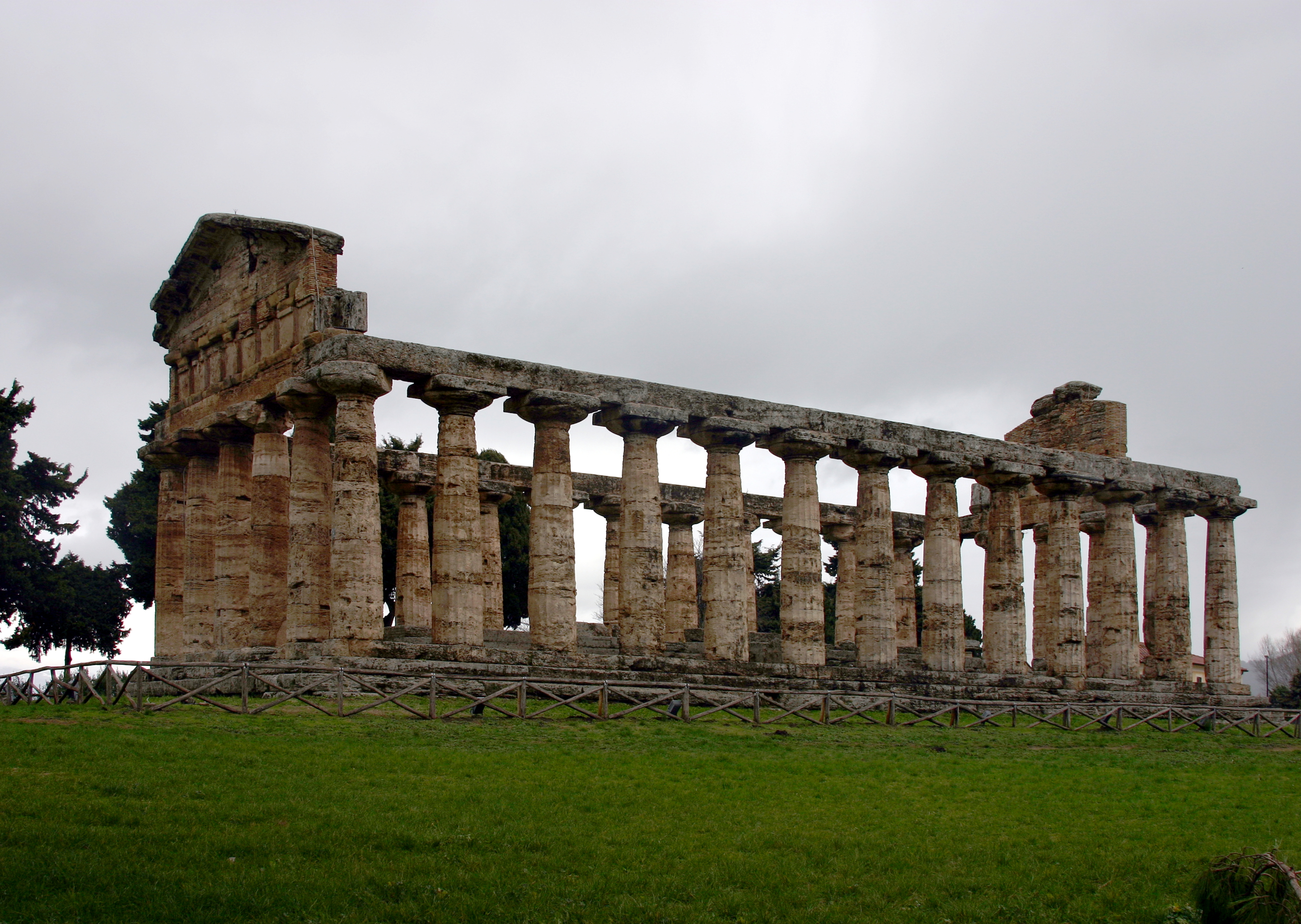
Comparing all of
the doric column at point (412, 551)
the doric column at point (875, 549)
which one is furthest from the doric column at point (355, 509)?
the doric column at point (875, 549)

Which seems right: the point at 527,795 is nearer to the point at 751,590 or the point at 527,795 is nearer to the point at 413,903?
the point at 413,903

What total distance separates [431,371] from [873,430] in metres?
13.1

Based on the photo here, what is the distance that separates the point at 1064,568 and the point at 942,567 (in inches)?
196

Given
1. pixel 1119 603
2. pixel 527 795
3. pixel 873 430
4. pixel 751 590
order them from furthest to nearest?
pixel 751 590 < pixel 1119 603 < pixel 873 430 < pixel 527 795

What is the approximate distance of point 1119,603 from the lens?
39594 millimetres

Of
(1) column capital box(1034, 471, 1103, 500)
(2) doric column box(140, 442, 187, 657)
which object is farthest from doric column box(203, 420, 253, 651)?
(1) column capital box(1034, 471, 1103, 500)

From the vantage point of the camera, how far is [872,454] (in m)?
34.1

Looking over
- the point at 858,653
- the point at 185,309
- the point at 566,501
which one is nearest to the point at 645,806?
the point at 566,501

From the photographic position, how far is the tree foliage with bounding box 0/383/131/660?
43562mm

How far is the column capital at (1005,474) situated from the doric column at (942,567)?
2.89 feet

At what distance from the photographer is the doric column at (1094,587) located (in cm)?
4147

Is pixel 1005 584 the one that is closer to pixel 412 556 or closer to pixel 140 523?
pixel 412 556

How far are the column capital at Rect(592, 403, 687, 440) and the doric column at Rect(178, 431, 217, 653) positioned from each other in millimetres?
10796

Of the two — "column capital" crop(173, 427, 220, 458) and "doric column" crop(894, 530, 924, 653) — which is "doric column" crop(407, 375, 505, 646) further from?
"doric column" crop(894, 530, 924, 653)
